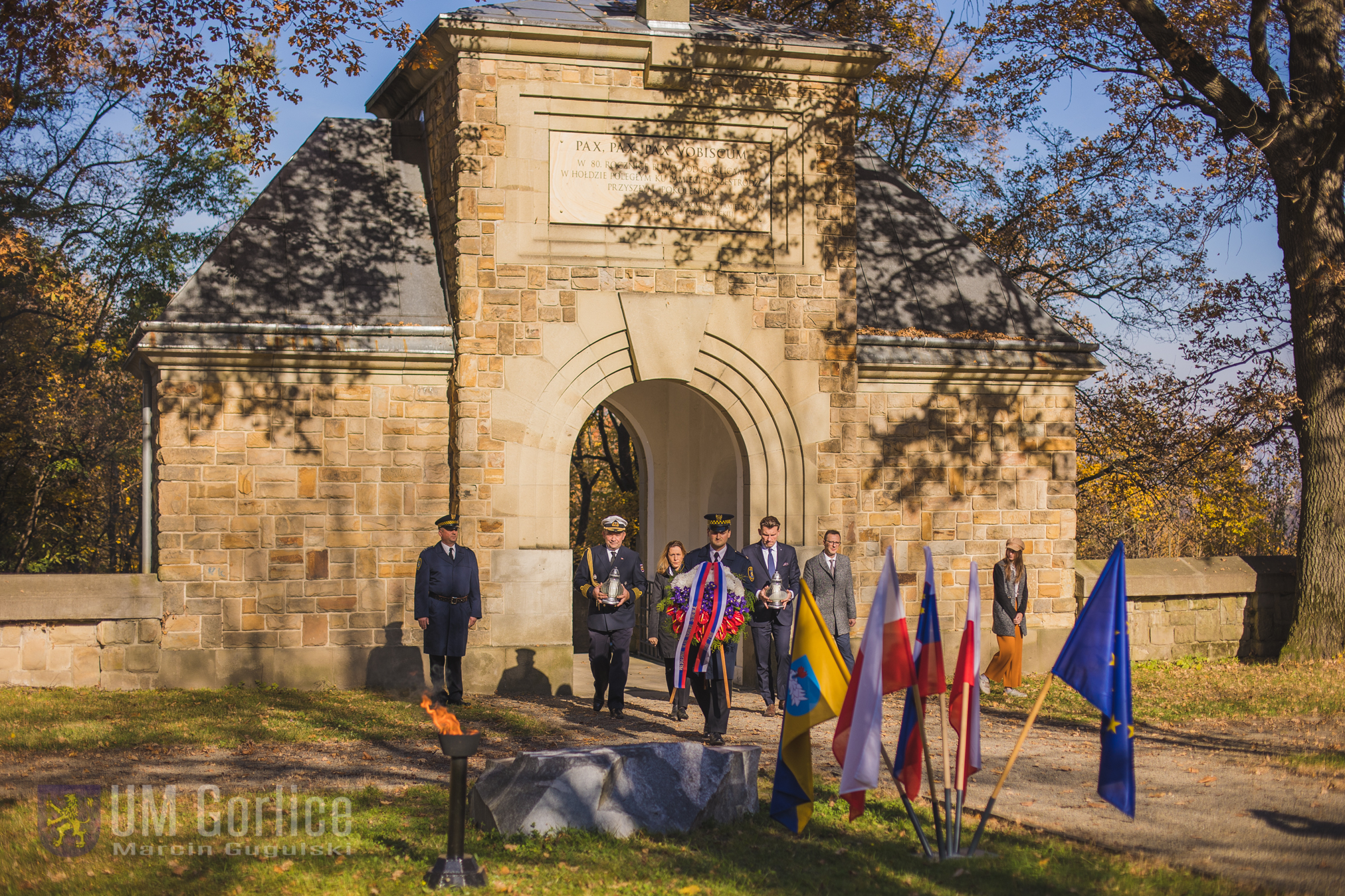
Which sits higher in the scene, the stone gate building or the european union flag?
the stone gate building

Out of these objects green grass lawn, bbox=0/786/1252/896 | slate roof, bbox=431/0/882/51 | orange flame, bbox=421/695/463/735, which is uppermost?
slate roof, bbox=431/0/882/51

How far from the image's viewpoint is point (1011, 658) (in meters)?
11.7

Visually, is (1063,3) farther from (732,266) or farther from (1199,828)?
(1199,828)

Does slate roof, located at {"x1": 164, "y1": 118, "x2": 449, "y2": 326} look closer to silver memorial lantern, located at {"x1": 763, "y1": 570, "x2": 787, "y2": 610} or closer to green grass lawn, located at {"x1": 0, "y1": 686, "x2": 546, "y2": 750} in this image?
green grass lawn, located at {"x1": 0, "y1": 686, "x2": 546, "y2": 750}

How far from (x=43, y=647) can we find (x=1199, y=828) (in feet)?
32.0

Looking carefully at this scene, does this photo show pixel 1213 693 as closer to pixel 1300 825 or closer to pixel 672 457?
pixel 1300 825

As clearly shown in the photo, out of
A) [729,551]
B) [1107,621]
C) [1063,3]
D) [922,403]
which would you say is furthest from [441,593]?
[1063,3]

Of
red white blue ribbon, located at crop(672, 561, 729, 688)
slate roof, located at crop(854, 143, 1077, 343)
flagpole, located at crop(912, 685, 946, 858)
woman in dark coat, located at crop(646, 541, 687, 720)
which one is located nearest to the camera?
flagpole, located at crop(912, 685, 946, 858)

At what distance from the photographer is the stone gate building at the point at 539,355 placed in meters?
11.1

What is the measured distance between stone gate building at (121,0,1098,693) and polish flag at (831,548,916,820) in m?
6.08

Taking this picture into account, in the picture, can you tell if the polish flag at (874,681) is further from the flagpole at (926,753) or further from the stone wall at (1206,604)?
the stone wall at (1206,604)

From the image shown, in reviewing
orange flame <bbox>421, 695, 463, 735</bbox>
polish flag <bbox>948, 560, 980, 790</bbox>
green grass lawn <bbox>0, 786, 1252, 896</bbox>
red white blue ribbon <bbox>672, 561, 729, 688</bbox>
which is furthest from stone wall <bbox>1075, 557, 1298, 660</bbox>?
orange flame <bbox>421, 695, 463, 735</bbox>

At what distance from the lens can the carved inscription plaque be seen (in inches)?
457

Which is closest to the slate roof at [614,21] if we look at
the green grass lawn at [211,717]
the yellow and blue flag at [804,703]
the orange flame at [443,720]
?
the green grass lawn at [211,717]
